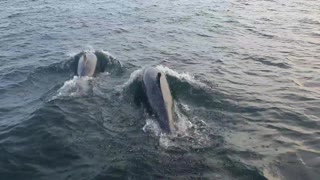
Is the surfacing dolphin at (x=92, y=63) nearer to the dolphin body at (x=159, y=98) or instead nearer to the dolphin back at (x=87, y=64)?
the dolphin back at (x=87, y=64)

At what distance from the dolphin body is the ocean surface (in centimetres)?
33

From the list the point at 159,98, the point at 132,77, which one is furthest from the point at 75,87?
the point at 159,98

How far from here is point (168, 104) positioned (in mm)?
12758

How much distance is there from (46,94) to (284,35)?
48.4 ft

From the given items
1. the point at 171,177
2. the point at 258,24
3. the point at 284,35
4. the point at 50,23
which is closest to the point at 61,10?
the point at 50,23

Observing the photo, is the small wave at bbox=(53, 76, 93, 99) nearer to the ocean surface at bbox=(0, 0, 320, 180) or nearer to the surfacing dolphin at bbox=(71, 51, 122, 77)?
the ocean surface at bbox=(0, 0, 320, 180)

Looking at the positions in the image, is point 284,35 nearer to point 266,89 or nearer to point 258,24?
point 258,24

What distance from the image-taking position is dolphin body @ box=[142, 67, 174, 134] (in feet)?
39.1

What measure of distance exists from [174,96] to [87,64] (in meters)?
4.65

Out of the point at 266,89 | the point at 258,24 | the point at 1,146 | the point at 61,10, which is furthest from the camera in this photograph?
the point at 61,10

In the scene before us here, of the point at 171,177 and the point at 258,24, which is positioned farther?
the point at 258,24

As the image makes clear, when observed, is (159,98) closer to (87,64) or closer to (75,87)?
(75,87)

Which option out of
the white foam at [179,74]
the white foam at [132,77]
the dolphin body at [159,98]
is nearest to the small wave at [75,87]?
the white foam at [132,77]

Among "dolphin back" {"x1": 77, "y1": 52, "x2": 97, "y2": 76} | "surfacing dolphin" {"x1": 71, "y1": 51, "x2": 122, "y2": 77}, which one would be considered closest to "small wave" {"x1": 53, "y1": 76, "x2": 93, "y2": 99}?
"dolphin back" {"x1": 77, "y1": 52, "x2": 97, "y2": 76}
